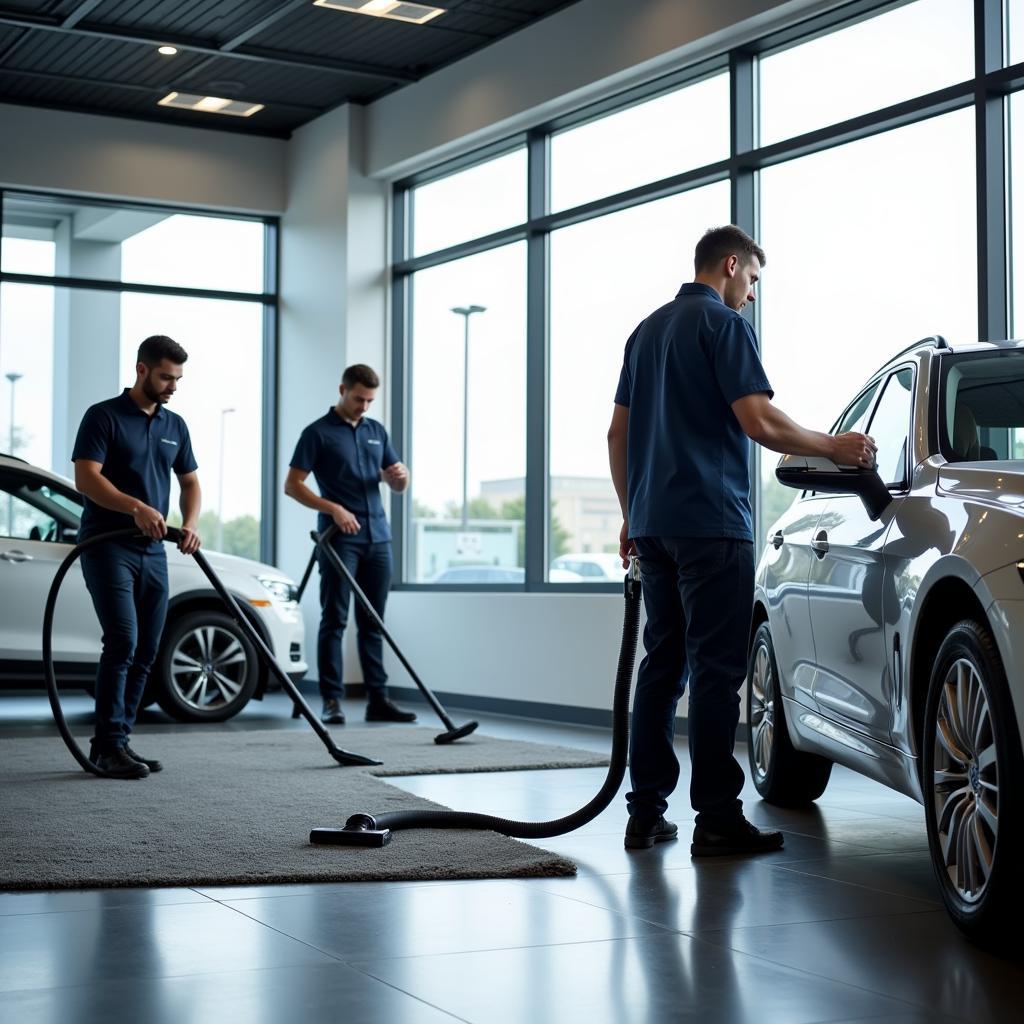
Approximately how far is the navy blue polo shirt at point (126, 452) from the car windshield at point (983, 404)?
329cm

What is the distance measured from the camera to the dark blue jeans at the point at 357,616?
859cm

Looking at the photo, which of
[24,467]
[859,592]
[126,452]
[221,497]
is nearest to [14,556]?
[24,467]

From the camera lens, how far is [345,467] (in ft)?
28.3

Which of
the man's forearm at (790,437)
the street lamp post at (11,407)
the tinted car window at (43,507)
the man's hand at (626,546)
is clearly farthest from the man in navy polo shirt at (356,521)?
Answer: the man's forearm at (790,437)

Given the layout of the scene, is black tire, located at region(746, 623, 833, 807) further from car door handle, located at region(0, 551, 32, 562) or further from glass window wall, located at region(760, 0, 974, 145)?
car door handle, located at region(0, 551, 32, 562)

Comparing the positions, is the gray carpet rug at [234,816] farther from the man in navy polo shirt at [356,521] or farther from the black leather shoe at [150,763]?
the man in navy polo shirt at [356,521]

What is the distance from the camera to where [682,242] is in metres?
8.83

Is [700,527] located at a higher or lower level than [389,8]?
lower

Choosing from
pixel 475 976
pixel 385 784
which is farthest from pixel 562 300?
pixel 475 976

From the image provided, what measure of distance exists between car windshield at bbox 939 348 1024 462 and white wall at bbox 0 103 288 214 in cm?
893

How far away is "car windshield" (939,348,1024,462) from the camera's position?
3.81 meters

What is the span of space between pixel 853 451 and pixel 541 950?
5.03 ft

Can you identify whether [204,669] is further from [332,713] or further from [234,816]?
[234,816]

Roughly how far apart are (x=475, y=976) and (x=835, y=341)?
5.37 m
